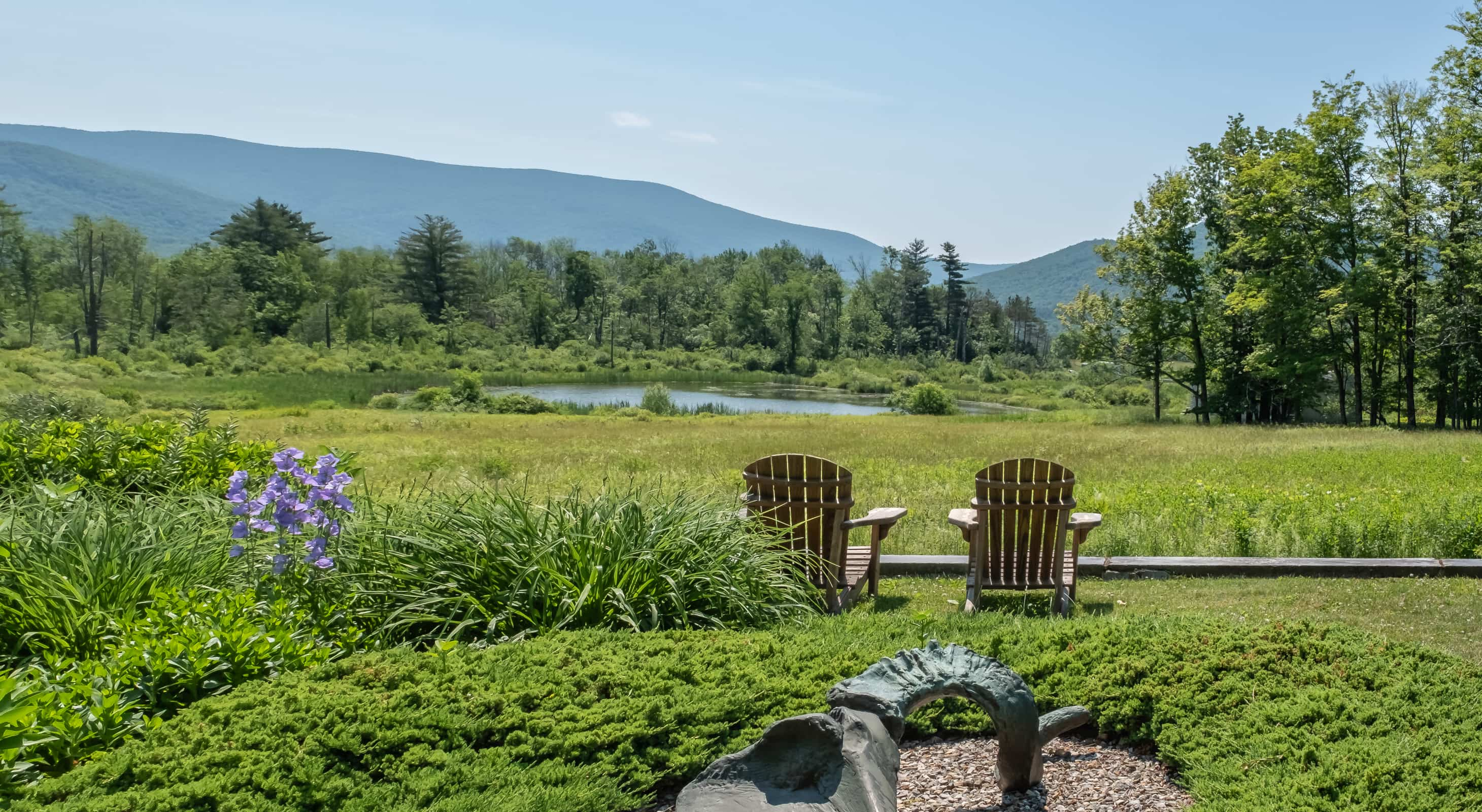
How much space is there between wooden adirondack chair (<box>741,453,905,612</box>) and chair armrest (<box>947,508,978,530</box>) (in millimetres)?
661

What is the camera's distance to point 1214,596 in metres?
6.76

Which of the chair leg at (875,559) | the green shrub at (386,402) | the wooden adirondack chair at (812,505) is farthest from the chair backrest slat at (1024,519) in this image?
the green shrub at (386,402)

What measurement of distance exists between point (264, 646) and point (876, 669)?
2226 mm

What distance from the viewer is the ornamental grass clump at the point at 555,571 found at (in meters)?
4.20

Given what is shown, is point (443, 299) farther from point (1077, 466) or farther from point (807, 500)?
point (807, 500)

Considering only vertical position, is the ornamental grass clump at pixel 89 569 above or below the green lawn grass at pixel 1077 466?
above

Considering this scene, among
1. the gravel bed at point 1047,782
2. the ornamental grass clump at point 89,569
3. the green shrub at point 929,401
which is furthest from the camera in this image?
the green shrub at point 929,401

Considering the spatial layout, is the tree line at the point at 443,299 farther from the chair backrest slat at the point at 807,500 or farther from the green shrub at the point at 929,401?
the chair backrest slat at the point at 807,500

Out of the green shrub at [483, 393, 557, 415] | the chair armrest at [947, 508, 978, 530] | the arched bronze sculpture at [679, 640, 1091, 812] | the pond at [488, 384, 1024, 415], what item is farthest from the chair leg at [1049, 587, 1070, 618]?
the pond at [488, 384, 1024, 415]

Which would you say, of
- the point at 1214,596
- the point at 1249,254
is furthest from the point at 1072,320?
the point at 1214,596

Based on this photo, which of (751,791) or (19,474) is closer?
(751,791)

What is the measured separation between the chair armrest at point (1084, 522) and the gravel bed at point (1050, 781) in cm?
327

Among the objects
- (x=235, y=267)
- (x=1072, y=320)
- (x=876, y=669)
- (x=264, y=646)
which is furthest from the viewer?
(x=235, y=267)

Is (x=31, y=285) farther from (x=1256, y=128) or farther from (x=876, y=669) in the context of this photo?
(x=876, y=669)
